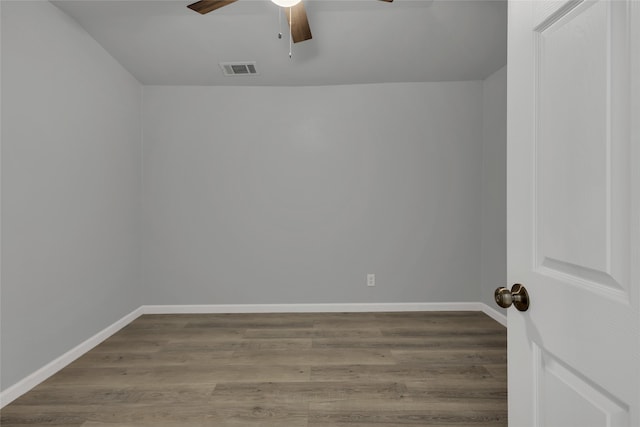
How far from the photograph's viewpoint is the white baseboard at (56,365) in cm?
199

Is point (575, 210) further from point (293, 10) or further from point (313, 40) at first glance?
point (313, 40)

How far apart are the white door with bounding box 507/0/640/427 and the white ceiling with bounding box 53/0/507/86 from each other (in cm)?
184

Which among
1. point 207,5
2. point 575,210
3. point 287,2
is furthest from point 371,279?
point 575,210

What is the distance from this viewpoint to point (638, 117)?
56cm

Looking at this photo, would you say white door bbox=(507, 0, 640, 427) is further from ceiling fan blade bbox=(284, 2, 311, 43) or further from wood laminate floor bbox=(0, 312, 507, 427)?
ceiling fan blade bbox=(284, 2, 311, 43)

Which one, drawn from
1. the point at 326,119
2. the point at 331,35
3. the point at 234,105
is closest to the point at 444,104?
the point at 326,119

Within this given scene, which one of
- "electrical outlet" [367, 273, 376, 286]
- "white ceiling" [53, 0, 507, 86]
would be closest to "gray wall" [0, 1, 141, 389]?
"white ceiling" [53, 0, 507, 86]

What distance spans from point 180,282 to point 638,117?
3.80 meters

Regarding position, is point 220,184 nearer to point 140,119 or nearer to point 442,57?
point 140,119

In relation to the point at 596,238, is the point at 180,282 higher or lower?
lower

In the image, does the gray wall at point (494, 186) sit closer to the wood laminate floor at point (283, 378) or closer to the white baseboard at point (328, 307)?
the white baseboard at point (328, 307)

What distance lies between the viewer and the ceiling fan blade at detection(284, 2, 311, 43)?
6.91 ft

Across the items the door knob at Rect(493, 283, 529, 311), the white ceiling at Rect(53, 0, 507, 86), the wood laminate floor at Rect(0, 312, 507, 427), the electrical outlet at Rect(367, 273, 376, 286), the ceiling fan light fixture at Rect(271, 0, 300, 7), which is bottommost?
the wood laminate floor at Rect(0, 312, 507, 427)

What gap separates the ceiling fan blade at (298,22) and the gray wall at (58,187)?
5.33 ft
